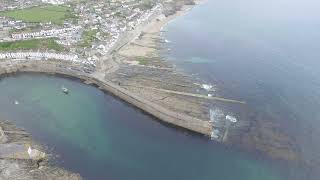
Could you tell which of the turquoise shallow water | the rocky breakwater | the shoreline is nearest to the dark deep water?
the shoreline

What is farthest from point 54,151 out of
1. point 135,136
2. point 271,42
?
point 271,42

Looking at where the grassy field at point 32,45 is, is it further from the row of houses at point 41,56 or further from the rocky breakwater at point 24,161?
the rocky breakwater at point 24,161

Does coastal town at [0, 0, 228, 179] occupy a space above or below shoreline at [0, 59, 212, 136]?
above

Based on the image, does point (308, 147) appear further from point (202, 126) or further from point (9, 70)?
point (9, 70)

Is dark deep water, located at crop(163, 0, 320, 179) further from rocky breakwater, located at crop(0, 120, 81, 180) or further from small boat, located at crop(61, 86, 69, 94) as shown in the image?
rocky breakwater, located at crop(0, 120, 81, 180)

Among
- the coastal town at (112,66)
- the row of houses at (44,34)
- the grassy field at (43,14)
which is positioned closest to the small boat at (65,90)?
the coastal town at (112,66)

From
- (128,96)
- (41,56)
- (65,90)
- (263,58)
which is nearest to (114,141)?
(128,96)
